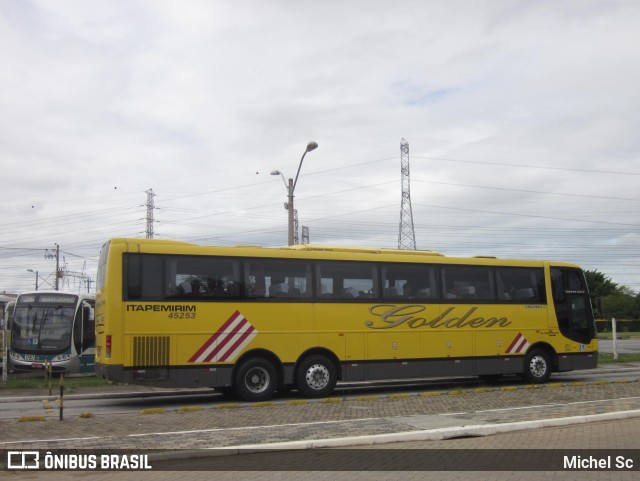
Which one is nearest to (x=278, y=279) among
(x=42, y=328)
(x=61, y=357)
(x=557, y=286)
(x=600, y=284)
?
(x=557, y=286)

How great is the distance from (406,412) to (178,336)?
209 inches

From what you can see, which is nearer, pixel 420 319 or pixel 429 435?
pixel 429 435

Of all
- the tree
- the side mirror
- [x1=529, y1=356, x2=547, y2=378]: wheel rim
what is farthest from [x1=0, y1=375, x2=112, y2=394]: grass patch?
the tree

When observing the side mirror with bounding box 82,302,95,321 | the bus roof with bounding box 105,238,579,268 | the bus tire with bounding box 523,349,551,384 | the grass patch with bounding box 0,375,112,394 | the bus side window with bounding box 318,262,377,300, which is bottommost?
the grass patch with bounding box 0,375,112,394

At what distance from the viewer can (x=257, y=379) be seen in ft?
50.4

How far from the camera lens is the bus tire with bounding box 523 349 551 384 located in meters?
18.8

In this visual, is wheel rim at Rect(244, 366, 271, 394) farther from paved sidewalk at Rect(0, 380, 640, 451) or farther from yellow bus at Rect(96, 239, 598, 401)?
paved sidewalk at Rect(0, 380, 640, 451)

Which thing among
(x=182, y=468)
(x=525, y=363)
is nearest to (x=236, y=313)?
(x=182, y=468)

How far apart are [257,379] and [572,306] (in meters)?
9.94

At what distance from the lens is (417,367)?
17234mm

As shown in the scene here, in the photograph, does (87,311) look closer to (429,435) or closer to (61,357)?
(61,357)

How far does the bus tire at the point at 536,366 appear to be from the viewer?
18844mm

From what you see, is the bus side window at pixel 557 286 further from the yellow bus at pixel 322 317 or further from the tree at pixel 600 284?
the tree at pixel 600 284

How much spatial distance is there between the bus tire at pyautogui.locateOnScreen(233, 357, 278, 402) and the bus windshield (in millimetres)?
11356
